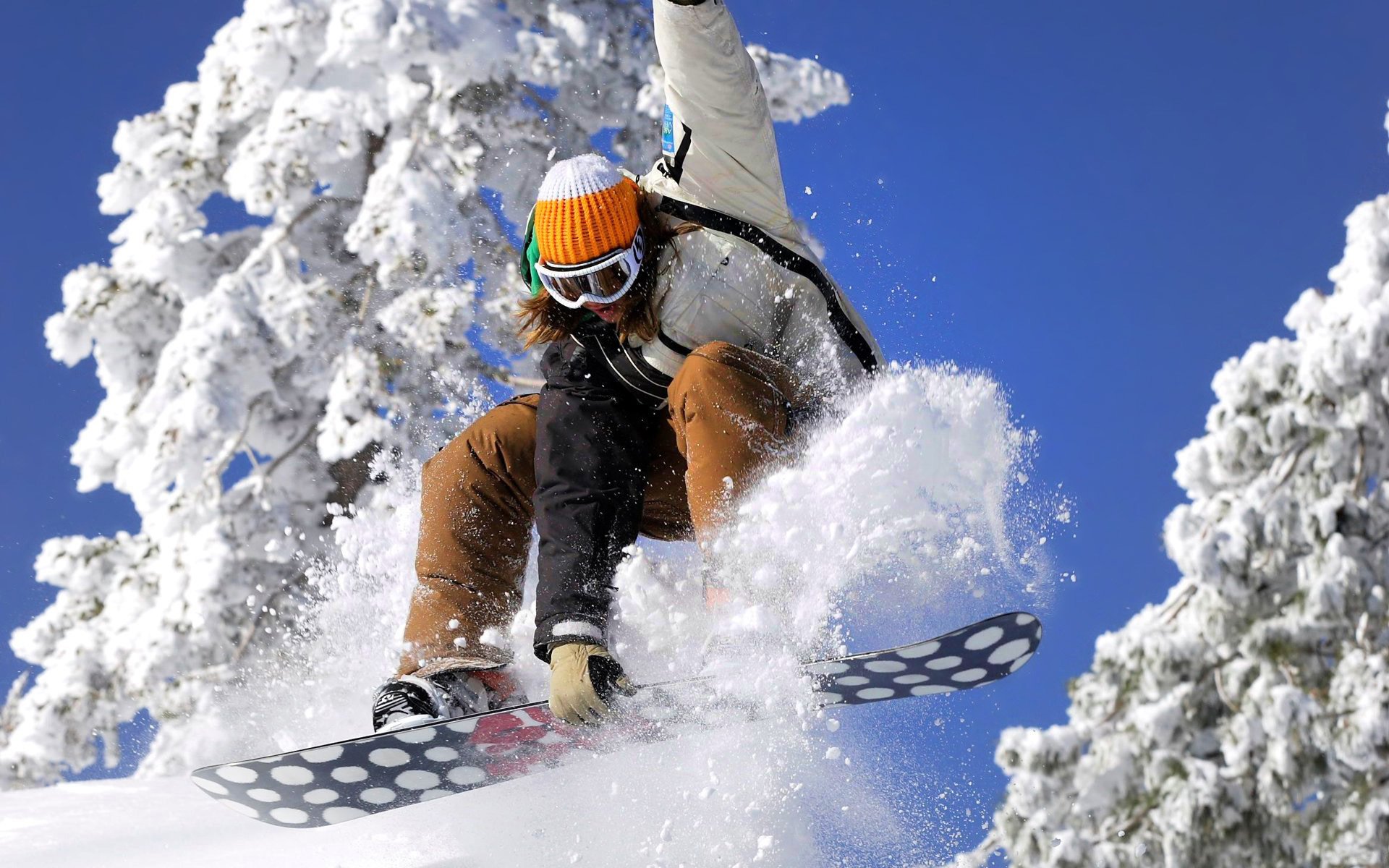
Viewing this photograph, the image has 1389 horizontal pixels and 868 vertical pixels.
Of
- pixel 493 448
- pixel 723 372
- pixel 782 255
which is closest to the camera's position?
pixel 723 372

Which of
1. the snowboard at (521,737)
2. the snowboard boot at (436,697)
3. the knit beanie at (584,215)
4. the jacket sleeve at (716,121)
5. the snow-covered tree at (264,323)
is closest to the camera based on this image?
the jacket sleeve at (716,121)

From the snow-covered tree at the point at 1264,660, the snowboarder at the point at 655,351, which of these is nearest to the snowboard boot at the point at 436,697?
the snowboarder at the point at 655,351

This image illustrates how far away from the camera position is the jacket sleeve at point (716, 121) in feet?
10.1

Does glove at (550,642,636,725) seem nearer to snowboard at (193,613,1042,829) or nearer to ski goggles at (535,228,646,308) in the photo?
snowboard at (193,613,1042,829)

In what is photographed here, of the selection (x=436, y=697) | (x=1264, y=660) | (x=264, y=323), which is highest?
(x=264, y=323)

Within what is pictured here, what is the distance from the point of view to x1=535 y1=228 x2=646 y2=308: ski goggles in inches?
127

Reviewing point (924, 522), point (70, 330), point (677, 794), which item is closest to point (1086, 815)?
point (924, 522)

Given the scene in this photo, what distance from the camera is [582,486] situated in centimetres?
339

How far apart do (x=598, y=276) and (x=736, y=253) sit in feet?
1.24

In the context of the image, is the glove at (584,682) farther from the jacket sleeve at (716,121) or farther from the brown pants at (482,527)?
the jacket sleeve at (716,121)

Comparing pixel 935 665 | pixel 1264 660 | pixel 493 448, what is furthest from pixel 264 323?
pixel 1264 660

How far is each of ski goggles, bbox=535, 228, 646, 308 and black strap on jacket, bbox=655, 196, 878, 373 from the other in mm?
147

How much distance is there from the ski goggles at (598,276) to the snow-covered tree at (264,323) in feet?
13.0

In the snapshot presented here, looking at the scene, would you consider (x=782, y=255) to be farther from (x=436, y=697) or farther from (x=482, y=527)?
(x=436, y=697)
